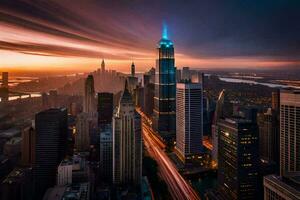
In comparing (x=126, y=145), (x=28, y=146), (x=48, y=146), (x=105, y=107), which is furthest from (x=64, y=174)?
(x=105, y=107)

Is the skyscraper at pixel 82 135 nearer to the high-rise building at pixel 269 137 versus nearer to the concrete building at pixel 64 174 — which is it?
the concrete building at pixel 64 174

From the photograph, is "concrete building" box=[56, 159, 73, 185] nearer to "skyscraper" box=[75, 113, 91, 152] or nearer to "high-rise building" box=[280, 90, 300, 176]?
"skyscraper" box=[75, 113, 91, 152]

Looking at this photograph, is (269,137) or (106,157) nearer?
(106,157)

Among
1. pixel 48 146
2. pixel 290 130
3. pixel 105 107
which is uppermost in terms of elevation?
pixel 105 107

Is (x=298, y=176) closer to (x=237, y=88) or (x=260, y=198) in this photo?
(x=260, y=198)

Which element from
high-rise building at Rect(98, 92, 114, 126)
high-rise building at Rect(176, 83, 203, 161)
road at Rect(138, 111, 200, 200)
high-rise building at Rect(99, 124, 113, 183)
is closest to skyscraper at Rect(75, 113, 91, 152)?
high-rise building at Rect(99, 124, 113, 183)

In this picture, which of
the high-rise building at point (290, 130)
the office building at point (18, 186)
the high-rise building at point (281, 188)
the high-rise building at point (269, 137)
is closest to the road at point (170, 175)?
the high-rise building at point (290, 130)

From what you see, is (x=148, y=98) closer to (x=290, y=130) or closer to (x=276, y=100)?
(x=276, y=100)
